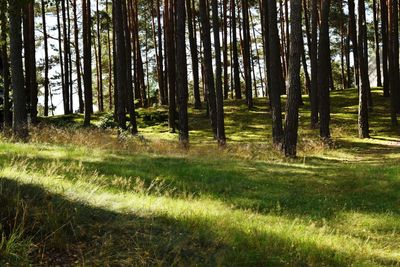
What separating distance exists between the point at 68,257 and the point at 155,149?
11036mm

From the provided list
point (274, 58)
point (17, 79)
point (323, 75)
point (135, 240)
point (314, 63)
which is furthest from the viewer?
point (314, 63)

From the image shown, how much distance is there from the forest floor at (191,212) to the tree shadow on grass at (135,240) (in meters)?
0.01

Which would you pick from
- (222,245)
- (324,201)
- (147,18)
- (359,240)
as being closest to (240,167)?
(324,201)

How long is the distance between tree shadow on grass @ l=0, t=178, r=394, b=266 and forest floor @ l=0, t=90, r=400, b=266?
0.04 ft

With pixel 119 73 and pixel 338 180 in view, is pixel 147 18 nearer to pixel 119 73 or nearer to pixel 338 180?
pixel 119 73

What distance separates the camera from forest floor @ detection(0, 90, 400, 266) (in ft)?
15.3

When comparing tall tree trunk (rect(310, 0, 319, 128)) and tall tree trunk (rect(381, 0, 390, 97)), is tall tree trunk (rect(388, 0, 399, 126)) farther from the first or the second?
tall tree trunk (rect(310, 0, 319, 128))

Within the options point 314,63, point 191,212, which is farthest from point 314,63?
point 191,212

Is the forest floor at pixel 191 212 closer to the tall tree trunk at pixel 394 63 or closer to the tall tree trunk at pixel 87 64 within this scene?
the tall tree trunk at pixel 394 63

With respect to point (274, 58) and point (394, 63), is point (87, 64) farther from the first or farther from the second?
point (394, 63)

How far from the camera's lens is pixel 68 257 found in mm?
4406

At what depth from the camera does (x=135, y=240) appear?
16.2ft

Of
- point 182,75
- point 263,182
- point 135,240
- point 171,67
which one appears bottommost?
point 263,182

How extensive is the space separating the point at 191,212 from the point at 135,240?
1386 millimetres
